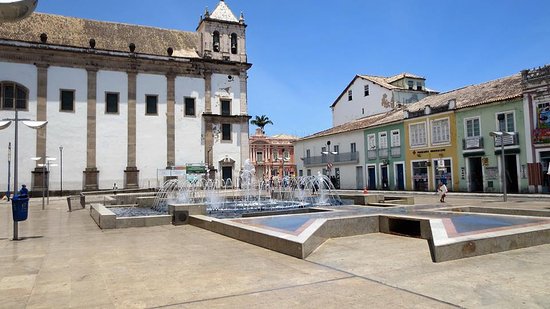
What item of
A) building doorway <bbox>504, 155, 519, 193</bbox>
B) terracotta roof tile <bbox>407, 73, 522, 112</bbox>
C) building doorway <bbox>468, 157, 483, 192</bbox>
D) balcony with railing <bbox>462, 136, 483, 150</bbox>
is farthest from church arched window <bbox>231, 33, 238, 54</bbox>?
building doorway <bbox>504, 155, 519, 193</bbox>

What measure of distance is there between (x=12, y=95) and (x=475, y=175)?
34.0 meters

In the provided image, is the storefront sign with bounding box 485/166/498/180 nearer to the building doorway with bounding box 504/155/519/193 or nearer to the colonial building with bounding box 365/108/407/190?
the building doorway with bounding box 504/155/519/193

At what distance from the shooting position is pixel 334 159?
139ft

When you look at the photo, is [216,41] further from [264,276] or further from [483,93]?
[264,276]

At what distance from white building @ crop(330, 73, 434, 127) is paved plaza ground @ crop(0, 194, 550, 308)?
3598cm

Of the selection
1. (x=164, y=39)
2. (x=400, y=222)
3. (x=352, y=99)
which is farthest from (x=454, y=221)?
(x=352, y=99)

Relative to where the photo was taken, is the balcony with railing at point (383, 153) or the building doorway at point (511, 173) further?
the balcony with railing at point (383, 153)

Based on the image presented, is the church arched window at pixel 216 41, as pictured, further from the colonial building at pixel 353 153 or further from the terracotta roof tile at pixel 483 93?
the terracotta roof tile at pixel 483 93

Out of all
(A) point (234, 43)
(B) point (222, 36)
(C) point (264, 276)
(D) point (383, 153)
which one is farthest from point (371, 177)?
(C) point (264, 276)

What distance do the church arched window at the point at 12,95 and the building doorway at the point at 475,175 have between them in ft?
107

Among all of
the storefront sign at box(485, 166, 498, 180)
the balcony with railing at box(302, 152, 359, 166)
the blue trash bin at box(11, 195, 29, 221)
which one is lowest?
the blue trash bin at box(11, 195, 29, 221)

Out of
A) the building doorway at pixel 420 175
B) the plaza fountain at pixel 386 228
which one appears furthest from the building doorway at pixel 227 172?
the plaza fountain at pixel 386 228

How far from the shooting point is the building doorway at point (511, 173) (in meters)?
26.9

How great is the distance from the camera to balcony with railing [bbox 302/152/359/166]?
39.9 m
